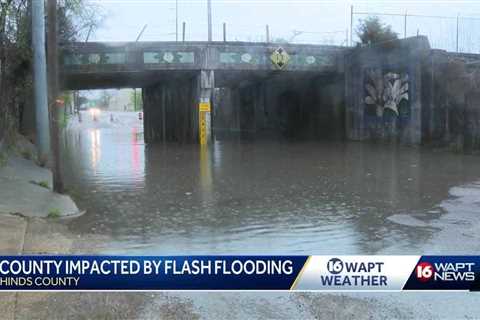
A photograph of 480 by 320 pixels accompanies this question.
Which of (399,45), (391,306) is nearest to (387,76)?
(399,45)

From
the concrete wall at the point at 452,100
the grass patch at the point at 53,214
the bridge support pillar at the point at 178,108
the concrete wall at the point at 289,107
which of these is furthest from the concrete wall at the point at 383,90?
the grass patch at the point at 53,214

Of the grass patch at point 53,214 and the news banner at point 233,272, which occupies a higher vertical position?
the news banner at point 233,272

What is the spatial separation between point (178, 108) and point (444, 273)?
3162cm

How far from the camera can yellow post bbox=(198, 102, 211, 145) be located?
28.2 m

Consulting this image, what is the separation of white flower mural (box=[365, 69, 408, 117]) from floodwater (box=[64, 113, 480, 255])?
25.4ft

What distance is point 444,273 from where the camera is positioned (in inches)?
150

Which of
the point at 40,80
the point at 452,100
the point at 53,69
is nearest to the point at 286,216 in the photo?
the point at 53,69

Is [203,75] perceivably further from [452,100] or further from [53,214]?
[53,214]

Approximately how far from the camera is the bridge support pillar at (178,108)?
1125 inches

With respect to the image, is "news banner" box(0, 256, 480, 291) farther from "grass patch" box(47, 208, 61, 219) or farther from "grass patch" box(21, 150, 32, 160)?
"grass patch" box(21, 150, 32, 160)

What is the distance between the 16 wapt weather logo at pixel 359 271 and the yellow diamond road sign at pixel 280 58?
25.4 meters

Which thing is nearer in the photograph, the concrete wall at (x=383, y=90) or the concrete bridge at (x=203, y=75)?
the concrete wall at (x=383, y=90)

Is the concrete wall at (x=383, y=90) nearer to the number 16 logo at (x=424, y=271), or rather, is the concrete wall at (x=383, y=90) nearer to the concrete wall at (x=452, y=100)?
the concrete wall at (x=452, y=100)

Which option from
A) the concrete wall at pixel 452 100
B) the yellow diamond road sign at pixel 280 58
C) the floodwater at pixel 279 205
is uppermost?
the yellow diamond road sign at pixel 280 58
